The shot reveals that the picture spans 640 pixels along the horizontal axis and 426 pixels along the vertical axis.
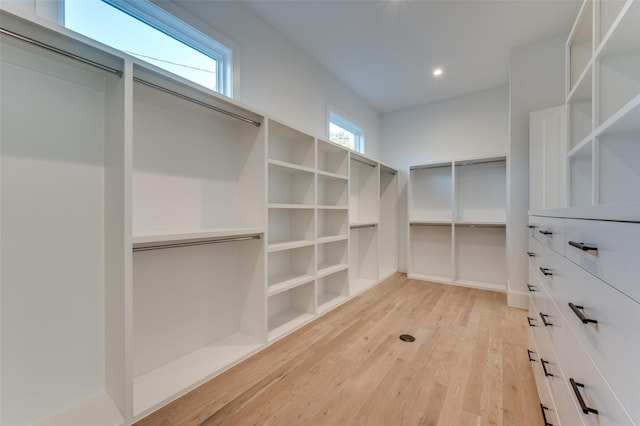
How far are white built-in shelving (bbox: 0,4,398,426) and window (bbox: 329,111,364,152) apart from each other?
156 centimetres

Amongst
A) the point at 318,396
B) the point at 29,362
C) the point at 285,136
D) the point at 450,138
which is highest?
the point at 450,138

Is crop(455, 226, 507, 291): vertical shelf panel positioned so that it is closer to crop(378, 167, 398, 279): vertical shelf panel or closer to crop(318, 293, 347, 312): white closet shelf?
crop(378, 167, 398, 279): vertical shelf panel

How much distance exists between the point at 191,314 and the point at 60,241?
91cm

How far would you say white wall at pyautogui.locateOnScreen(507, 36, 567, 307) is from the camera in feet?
9.05

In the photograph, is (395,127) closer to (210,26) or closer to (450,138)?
(450,138)

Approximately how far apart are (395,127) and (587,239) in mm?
4235

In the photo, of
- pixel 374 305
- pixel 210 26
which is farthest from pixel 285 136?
pixel 374 305

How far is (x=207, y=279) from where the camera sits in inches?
77.3

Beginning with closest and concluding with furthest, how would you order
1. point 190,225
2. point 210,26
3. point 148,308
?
point 148,308, point 190,225, point 210,26

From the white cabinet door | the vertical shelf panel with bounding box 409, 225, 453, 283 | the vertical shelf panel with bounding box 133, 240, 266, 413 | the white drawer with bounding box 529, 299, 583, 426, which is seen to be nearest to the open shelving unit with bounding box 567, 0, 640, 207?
the white drawer with bounding box 529, 299, 583, 426

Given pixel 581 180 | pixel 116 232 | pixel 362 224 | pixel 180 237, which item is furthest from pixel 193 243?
pixel 581 180

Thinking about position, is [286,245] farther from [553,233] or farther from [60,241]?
[553,233]

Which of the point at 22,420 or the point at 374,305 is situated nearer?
the point at 22,420

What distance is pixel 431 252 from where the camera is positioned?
13.7 feet
